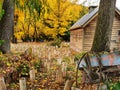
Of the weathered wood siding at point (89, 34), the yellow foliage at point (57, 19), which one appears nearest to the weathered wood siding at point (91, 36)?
the weathered wood siding at point (89, 34)

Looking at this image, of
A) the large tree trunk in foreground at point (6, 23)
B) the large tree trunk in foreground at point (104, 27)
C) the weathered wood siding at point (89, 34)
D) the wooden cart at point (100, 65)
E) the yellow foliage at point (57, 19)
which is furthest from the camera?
the yellow foliage at point (57, 19)

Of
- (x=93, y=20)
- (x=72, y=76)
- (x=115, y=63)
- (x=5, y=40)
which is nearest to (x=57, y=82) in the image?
(x=72, y=76)

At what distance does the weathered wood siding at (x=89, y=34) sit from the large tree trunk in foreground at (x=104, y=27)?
48.2ft

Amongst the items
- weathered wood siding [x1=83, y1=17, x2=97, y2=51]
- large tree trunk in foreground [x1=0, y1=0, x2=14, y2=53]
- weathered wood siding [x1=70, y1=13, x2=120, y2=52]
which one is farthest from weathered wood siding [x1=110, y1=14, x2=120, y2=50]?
large tree trunk in foreground [x1=0, y1=0, x2=14, y2=53]

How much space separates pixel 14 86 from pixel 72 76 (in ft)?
7.62

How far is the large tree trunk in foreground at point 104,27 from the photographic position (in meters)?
12.3

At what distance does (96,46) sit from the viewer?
12414mm

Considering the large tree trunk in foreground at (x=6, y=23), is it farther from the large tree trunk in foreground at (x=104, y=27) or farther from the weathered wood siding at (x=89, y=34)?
the weathered wood siding at (x=89, y=34)

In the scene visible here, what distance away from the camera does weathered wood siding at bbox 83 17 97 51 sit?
27.3 meters

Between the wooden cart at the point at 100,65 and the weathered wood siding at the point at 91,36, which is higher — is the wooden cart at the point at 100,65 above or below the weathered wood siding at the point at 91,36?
above

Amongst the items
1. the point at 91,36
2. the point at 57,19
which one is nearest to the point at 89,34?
the point at 91,36

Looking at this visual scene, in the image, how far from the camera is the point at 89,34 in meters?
27.5

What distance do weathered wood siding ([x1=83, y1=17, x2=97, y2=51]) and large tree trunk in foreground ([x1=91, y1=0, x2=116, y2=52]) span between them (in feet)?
48.2

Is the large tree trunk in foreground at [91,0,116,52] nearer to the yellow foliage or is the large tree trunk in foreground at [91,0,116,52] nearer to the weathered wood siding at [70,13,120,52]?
the weathered wood siding at [70,13,120,52]
